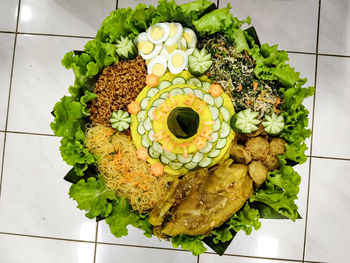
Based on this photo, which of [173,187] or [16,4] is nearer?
[173,187]

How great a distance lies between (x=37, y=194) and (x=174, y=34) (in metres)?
2.03

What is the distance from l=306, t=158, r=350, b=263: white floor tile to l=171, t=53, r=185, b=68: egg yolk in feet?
5.29

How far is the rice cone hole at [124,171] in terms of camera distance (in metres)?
2.61

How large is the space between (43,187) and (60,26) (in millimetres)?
1579

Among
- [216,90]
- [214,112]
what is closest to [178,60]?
[216,90]

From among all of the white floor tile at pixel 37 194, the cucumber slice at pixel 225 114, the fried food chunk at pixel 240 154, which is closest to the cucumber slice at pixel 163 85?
the cucumber slice at pixel 225 114

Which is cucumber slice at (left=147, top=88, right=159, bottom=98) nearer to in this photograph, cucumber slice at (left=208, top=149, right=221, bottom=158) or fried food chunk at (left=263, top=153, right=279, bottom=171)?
cucumber slice at (left=208, top=149, right=221, bottom=158)

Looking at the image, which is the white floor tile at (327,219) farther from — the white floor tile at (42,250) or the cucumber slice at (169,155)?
the white floor tile at (42,250)

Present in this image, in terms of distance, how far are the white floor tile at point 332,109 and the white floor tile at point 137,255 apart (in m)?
1.58

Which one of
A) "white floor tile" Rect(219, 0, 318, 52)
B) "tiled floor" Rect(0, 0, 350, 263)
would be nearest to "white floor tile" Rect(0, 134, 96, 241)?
"tiled floor" Rect(0, 0, 350, 263)

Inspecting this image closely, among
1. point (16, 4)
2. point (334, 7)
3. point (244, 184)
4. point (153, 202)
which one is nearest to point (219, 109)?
point (244, 184)

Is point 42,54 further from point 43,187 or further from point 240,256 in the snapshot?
point 240,256

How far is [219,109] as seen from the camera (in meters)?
2.63

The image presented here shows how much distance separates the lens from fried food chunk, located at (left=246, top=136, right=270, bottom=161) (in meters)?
2.51
